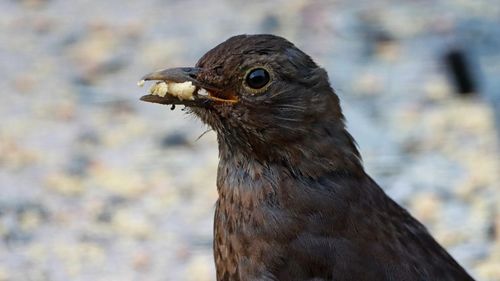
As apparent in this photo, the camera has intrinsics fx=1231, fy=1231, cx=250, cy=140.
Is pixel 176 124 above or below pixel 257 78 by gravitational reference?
above

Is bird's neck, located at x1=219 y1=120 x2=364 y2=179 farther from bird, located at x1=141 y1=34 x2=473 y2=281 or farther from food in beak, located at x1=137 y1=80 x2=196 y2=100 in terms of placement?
food in beak, located at x1=137 y1=80 x2=196 y2=100

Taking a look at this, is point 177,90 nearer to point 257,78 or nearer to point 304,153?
point 257,78

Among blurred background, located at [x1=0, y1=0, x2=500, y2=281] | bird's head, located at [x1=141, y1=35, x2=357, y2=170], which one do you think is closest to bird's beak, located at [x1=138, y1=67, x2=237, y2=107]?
bird's head, located at [x1=141, y1=35, x2=357, y2=170]

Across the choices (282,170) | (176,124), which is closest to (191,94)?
(282,170)

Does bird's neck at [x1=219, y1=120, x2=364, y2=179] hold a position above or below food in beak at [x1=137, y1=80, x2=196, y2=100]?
below

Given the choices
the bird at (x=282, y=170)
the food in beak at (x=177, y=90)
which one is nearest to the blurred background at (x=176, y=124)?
the bird at (x=282, y=170)

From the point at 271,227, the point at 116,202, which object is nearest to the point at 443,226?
the point at 116,202

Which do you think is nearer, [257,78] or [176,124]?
[257,78]

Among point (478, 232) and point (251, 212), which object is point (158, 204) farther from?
point (251, 212)
